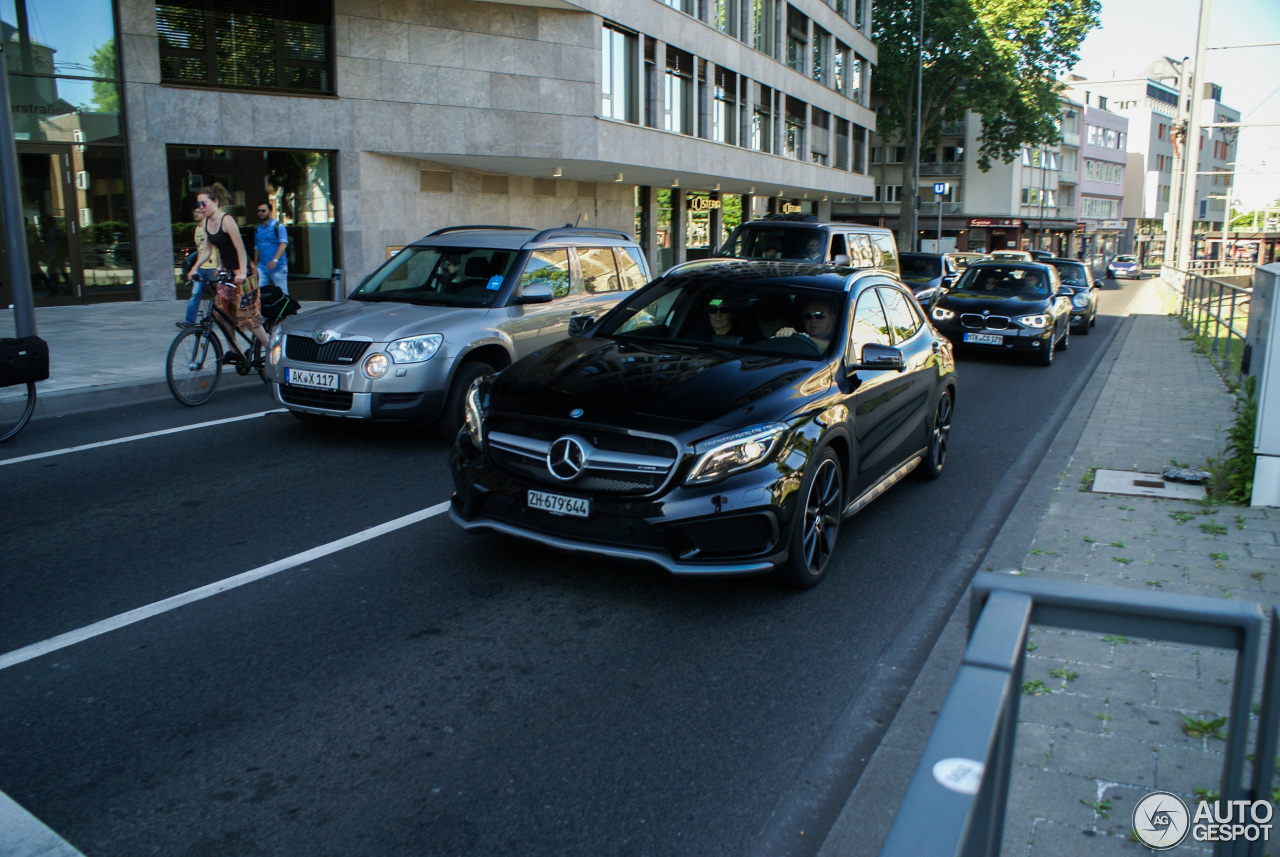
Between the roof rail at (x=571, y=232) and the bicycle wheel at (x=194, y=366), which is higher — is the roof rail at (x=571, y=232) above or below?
above

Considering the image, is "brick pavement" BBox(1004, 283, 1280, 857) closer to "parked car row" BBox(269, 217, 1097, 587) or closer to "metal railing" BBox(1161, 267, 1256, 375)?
"parked car row" BBox(269, 217, 1097, 587)

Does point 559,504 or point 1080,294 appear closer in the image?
point 559,504

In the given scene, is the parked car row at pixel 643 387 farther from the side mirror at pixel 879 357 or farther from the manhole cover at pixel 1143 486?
the manhole cover at pixel 1143 486

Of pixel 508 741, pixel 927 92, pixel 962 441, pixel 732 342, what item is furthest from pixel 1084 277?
pixel 927 92

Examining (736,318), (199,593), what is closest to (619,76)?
(736,318)

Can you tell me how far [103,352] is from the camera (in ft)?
42.4

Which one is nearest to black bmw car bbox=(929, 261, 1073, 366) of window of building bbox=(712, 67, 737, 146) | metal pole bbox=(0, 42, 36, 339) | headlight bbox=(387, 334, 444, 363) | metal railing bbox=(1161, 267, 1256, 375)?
metal railing bbox=(1161, 267, 1256, 375)

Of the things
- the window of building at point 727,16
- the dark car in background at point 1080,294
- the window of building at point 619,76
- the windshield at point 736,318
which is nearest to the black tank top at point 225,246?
the windshield at point 736,318

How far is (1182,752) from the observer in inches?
136

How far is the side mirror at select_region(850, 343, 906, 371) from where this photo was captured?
231 inches

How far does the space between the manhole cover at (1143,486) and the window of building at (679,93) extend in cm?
2468

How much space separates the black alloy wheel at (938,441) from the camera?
25.1 feet

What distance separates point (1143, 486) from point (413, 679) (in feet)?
A: 18.2

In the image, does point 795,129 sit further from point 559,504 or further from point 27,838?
point 27,838
